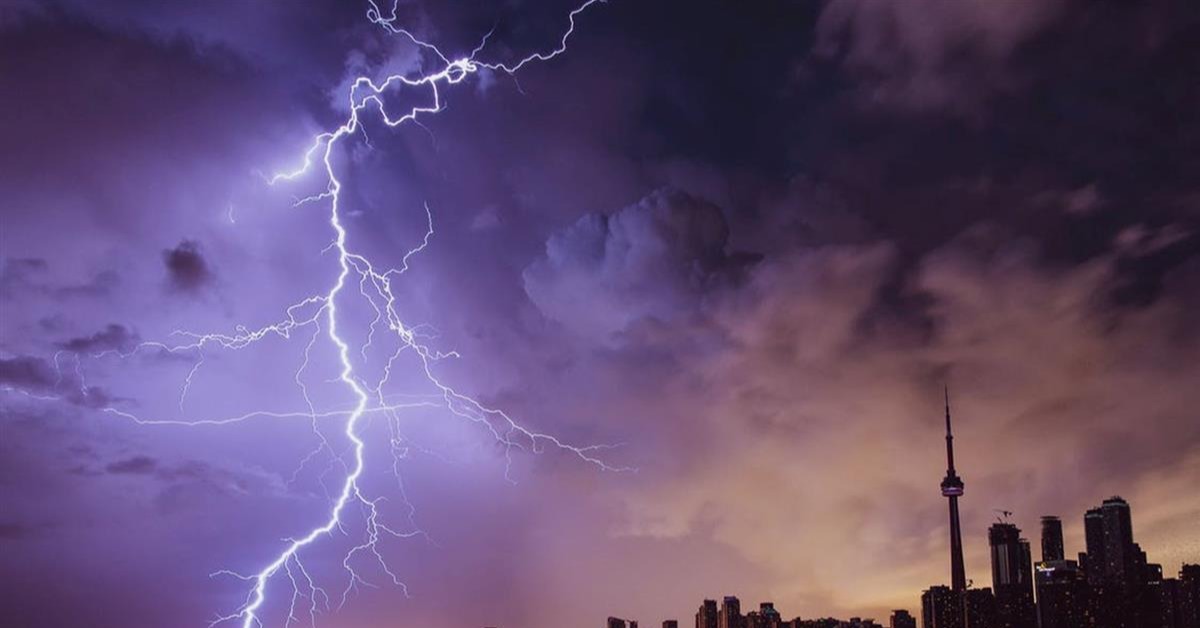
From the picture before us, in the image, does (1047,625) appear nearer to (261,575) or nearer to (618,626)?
(618,626)

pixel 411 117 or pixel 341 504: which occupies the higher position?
pixel 411 117

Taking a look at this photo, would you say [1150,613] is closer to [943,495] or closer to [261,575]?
[943,495]

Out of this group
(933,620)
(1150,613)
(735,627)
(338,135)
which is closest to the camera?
(338,135)

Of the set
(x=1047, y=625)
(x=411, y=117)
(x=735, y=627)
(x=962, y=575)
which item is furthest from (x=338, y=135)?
(x=962, y=575)

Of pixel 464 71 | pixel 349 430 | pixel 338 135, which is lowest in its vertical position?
pixel 349 430

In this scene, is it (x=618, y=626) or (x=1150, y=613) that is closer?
(x=618, y=626)

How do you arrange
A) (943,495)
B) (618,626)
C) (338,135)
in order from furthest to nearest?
(943,495)
(618,626)
(338,135)
